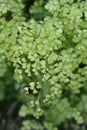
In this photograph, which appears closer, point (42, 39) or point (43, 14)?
point (42, 39)

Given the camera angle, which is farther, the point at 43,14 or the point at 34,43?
the point at 43,14

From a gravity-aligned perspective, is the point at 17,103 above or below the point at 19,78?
below

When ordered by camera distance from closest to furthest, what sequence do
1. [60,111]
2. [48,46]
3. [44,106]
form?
[48,46] → [60,111] → [44,106]

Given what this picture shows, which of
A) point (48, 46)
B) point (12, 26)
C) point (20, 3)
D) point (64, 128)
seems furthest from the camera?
point (64, 128)

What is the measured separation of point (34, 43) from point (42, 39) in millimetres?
38

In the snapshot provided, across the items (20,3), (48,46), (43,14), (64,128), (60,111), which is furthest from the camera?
(64,128)

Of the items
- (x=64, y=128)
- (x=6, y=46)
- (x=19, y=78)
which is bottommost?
(x=64, y=128)

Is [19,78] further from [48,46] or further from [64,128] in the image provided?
[64,128]

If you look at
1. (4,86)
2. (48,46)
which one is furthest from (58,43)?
(4,86)

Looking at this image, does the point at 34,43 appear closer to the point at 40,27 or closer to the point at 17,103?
the point at 40,27

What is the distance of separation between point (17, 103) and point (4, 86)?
26 centimetres

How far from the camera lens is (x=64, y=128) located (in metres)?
2.64

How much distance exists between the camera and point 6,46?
5.13 ft

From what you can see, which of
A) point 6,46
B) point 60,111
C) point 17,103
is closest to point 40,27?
point 6,46
